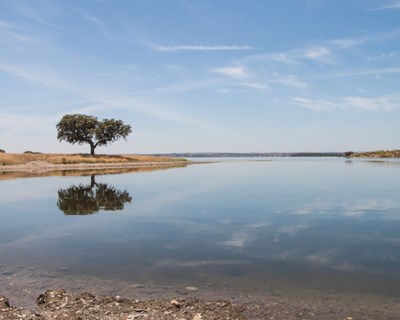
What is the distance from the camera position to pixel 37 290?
1385 centimetres

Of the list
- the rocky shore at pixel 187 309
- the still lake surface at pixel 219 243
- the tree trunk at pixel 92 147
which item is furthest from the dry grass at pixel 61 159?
the rocky shore at pixel 187 309

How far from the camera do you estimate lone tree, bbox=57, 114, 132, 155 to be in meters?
152

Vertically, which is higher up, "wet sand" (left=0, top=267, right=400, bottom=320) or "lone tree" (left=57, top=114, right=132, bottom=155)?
"lone tree" (left=57, top=114, right=132, bottom=155)

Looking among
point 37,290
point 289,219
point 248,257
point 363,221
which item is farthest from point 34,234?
point 363,221

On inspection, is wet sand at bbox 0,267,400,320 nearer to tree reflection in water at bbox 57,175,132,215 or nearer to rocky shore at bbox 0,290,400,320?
rocky shore at bbox 0,290,400,320

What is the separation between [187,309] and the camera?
11844 mm

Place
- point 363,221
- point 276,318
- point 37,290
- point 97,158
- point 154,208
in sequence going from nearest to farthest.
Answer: point 276,318 → point 37,290 → point 363,221 → point 154,208 → point 97,158

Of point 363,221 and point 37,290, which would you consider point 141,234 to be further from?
point 363,221

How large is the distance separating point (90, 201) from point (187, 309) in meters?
29.7

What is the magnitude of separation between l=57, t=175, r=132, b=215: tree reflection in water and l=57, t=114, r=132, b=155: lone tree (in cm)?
10827

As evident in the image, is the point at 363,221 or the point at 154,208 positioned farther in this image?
the point at 154,208

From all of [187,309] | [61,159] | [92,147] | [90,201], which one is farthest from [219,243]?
[92,147]

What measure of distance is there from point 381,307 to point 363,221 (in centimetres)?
1501

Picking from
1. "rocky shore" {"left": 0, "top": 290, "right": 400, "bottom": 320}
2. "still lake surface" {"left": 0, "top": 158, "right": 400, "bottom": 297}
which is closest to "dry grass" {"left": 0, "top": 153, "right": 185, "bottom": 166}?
"still lake surface" {"left": 0, "top": 158, "right": 400, "bottom": 297}
